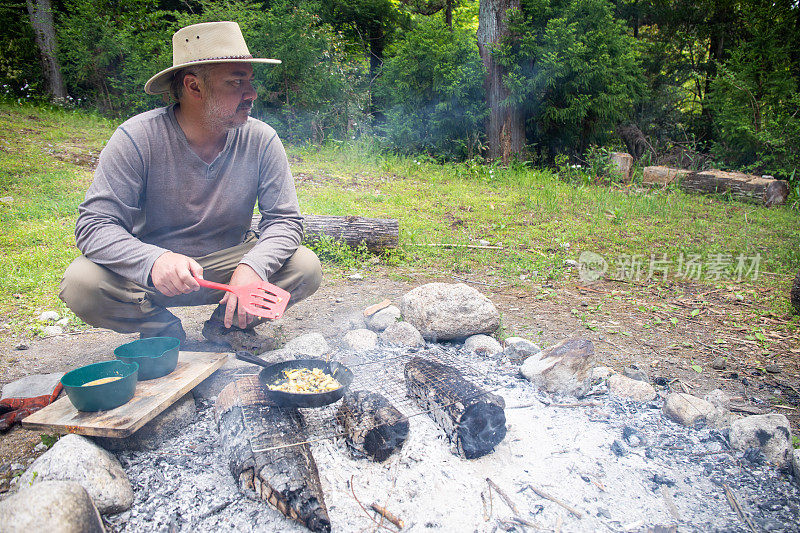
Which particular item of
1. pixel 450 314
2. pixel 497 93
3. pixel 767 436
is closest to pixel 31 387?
pixel 450 314

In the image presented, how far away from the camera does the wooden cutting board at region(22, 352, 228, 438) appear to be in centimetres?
191

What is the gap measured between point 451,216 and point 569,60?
4.32m

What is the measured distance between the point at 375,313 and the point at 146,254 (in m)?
1.69

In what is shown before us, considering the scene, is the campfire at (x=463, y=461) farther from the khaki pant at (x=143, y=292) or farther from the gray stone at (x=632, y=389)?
the khaki pant at (x=143, y=292)

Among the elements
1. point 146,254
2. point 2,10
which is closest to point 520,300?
point 146,254

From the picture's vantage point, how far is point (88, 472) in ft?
5.93

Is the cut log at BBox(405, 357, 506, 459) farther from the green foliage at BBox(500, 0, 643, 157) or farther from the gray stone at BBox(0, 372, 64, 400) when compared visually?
the green foliage at BBox(500, 0, 643, 157)

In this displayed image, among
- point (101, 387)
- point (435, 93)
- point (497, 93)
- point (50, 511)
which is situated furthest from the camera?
point (435, 93)

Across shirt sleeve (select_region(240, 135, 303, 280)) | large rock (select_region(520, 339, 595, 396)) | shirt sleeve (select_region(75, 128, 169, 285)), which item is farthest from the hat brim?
large rock (select_region(520, 339, 595, 396))

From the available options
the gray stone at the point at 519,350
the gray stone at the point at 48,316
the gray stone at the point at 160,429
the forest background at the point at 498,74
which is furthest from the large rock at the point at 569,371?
the forest background at the point at 498,74

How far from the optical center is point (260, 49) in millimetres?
9977

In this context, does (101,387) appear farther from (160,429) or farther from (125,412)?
(160,429)

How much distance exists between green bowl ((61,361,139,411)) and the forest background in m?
8.70

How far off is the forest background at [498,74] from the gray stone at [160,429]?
28.3ft
